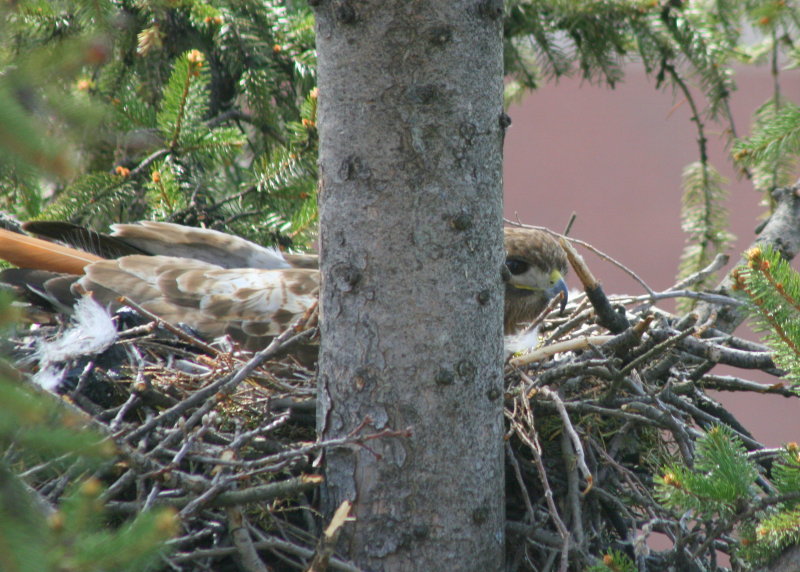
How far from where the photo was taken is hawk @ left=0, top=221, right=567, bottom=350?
2908 millimetres

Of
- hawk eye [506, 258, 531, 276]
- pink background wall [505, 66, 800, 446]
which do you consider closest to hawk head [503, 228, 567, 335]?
hawk eye [506, 258, 531, 276]

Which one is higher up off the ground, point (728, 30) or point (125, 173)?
point (728, 30)

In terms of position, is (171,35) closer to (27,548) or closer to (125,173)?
(125,173)

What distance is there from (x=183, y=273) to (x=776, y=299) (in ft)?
6.55

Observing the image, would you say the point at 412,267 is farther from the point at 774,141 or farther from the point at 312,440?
the point at 774,141

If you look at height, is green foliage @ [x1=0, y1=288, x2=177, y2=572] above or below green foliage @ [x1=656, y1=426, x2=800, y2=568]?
above

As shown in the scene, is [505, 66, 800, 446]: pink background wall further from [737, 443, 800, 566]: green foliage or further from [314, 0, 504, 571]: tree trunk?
[737, 443, 800, 566]: green foliage

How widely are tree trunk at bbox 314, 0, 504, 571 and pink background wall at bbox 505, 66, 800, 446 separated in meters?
8.03

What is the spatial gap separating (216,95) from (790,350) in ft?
8.31

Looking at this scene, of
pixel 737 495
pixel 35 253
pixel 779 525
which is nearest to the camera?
pixel 779 525

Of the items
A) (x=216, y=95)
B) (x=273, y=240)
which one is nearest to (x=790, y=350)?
(x=273, y=240)

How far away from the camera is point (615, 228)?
10.1 meters

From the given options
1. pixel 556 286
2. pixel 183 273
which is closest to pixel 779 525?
pixel 556 286

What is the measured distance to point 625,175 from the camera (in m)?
10.2
